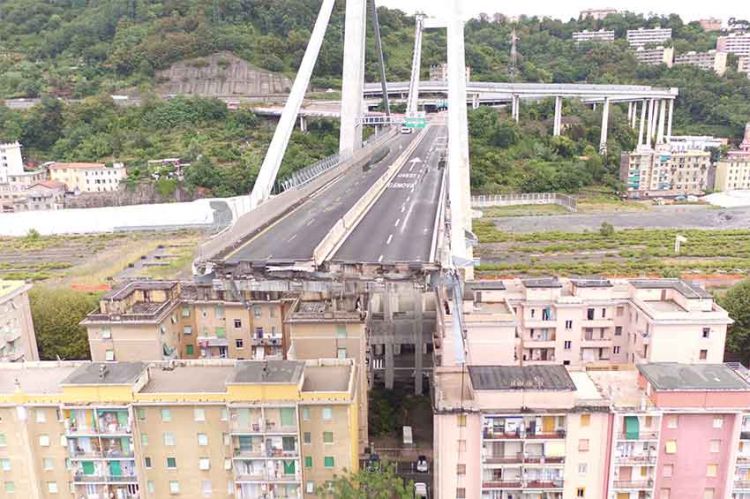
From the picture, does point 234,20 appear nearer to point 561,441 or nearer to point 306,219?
point 306,219

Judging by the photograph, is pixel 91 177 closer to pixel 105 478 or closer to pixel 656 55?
pixel 105 478

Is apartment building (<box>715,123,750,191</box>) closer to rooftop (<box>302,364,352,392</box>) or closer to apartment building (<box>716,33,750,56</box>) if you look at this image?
apartment building (<box>716,33,750,56</box>)

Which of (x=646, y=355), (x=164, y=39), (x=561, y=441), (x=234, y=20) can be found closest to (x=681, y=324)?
(x=646, y=355)

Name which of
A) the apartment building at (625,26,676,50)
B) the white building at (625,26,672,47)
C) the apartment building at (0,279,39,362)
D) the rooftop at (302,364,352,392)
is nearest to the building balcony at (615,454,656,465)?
the rooftop at (302,364,352,392)

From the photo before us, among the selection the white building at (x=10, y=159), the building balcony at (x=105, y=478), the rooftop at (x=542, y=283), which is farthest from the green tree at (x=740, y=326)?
the white building at (x=10, y=159)

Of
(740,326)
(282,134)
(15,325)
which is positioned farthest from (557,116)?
(15,325)

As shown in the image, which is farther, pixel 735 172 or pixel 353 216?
pixel 735 172

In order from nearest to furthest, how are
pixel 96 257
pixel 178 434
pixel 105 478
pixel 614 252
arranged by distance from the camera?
pixel 178 434
pixel 105 478
pixel 614 252
pixel 96 257
